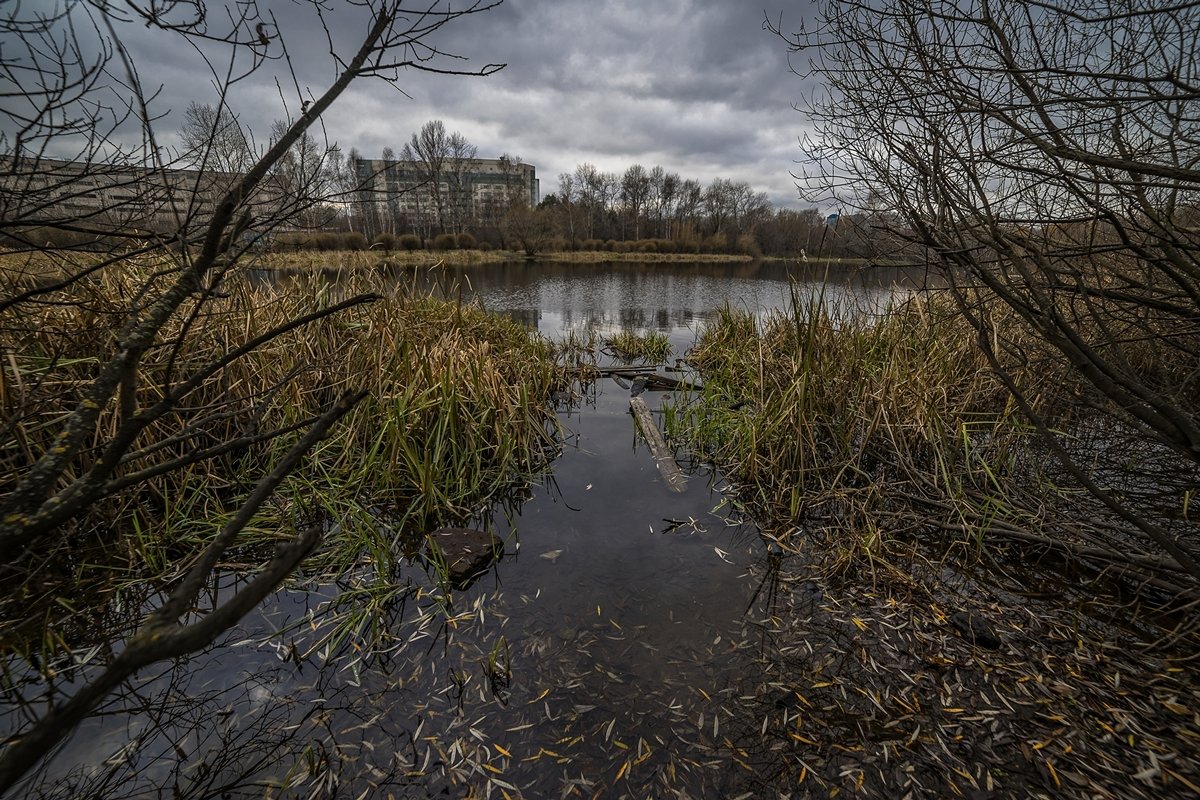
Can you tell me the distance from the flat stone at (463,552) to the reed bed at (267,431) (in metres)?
0.26

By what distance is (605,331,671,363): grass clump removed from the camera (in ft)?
30.4

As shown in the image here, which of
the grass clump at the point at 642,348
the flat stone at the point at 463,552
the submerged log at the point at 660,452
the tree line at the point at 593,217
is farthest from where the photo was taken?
the tree line at the point at 593,217

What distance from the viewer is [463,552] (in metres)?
3.12

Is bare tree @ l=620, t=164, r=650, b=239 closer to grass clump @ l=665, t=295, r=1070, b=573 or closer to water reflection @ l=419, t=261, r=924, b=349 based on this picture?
water reflection @ l=419, t=261, r=924, b=349

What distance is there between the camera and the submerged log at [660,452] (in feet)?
14.3

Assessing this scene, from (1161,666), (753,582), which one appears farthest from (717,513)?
(1161,666)

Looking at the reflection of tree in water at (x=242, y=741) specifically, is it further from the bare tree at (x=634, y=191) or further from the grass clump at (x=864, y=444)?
the bare tree at (x=634, y=191)

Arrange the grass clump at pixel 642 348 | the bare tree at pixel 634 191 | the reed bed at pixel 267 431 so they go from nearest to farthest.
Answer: the reed bed at pixel 267 431 → the grass clump at pixel 642 348 → the bare tree at pixel 634 191

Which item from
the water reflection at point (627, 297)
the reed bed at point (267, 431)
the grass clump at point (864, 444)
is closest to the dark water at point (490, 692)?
the reed bed at point (267, 431)

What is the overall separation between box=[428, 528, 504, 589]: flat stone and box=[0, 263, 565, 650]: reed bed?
26cm

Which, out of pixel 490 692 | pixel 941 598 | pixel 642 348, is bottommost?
pixel 490 692

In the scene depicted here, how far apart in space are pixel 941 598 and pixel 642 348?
23.2 feet

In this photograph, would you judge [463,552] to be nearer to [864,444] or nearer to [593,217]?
[864,444]

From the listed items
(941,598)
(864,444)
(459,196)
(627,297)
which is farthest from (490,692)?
(459,196)
